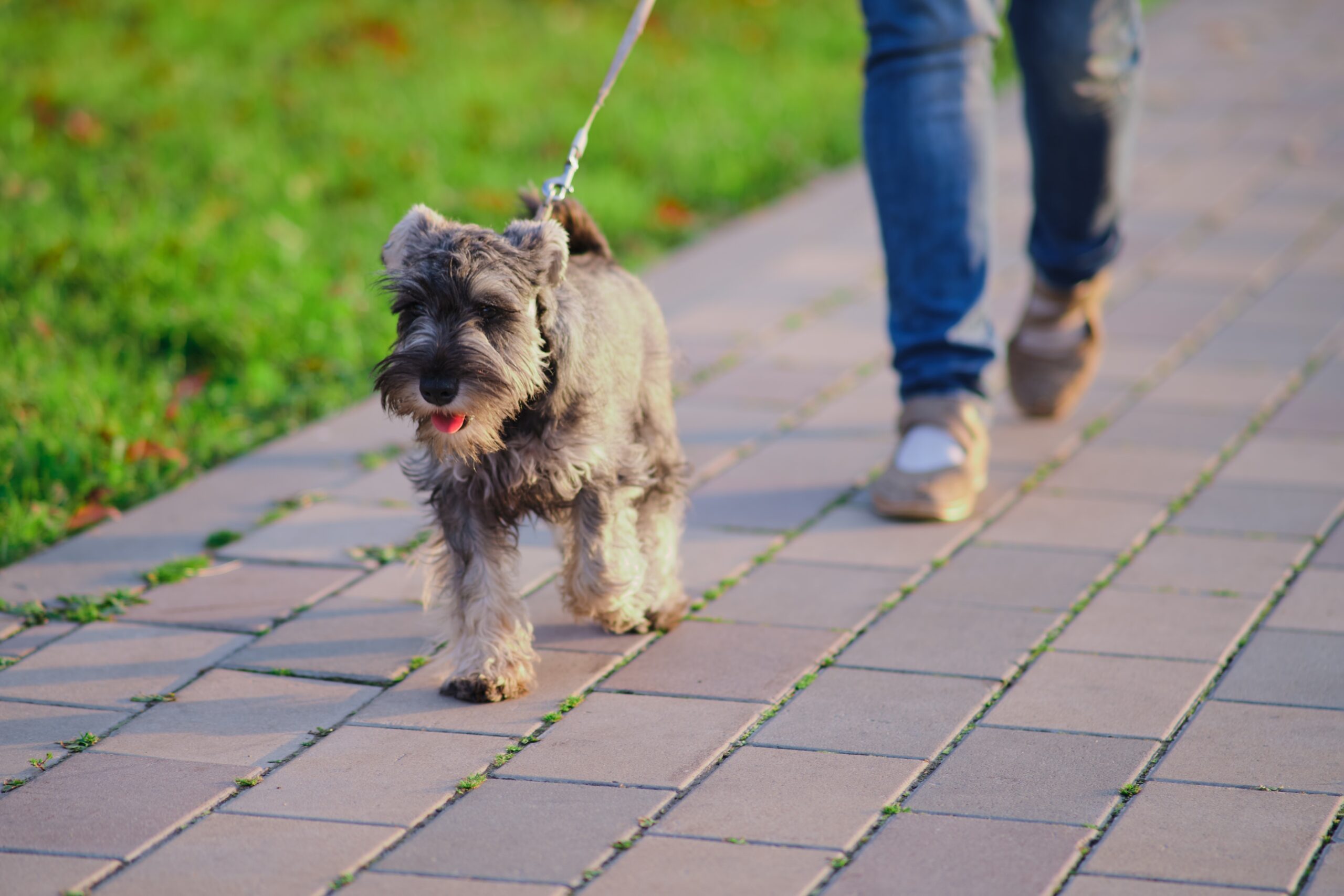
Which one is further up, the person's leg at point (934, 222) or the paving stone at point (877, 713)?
the person's leg at point (934, 222)

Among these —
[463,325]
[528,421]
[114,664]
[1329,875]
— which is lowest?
[1329,875]

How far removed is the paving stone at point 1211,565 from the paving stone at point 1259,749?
66 centimetres

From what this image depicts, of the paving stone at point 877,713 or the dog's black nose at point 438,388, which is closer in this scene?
the dog's black nose at point 438,388

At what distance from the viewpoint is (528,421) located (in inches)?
127

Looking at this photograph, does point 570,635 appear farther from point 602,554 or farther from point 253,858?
point 253,858

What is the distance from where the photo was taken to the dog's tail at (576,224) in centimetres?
358

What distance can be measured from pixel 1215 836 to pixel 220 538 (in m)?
2.62

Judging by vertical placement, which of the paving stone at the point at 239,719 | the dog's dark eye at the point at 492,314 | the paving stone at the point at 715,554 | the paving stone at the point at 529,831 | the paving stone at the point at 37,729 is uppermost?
the dog's dark eye at the point at 492,314

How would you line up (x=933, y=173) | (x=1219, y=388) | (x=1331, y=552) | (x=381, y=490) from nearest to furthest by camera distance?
(x=1331, y=552)
(x=933, y=173)
(x=381, y=490)
(x=1219, y=388)

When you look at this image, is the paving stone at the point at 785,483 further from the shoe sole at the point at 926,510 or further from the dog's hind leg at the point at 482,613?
the dog's hind leg at the point at 482,613

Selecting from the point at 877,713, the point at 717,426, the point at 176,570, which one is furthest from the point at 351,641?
the point at 717,426

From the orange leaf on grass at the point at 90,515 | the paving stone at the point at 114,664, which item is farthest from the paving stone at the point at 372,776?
the orange leaf on grass at the point at 90,515

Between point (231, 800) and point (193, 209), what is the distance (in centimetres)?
451

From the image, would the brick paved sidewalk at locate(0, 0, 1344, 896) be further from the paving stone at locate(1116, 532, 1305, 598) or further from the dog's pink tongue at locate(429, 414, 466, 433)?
the dog's pink tongue at locate(429, 414, 466, 433)
